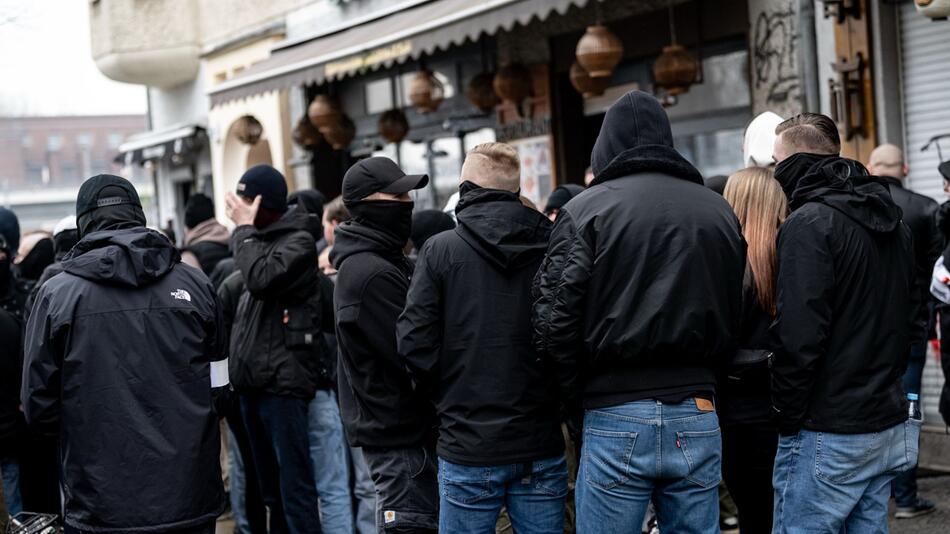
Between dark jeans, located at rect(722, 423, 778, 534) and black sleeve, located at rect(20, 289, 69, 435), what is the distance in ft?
7.81

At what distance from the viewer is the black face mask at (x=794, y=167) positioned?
4391 mm

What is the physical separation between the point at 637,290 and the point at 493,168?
819 mm

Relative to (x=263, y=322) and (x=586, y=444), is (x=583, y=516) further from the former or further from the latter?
(x=263, y=322)

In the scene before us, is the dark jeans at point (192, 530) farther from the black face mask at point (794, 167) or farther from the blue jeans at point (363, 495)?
the black face mask at point (794, 167)

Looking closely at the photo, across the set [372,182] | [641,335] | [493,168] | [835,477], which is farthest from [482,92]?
[641,335]

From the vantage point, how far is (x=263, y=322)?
6.11 m

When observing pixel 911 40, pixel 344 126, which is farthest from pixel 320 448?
pixel 344 126

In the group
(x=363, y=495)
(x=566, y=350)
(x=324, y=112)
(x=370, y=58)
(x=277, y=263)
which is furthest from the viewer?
(x=324, y=112)

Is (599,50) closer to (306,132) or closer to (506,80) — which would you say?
(506,80)

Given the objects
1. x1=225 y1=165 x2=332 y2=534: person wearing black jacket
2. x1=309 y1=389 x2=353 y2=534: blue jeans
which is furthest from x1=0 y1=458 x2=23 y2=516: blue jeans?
x1=309 y1=389 x2=353 y2=534: blue jeans

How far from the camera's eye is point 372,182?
4914 mm

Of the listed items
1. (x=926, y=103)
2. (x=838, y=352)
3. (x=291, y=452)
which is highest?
(x=926, y=103)

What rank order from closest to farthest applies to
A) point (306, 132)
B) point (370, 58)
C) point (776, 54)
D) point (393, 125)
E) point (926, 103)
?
point (926, 103) < point (776, 54) < point (370, 58) < point (393, 125) < point (306, 132)

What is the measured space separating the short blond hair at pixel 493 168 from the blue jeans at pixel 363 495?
8.33 ft
